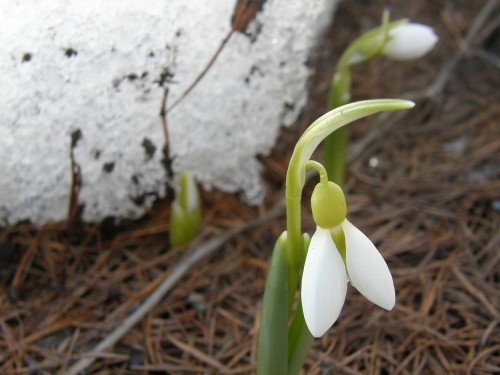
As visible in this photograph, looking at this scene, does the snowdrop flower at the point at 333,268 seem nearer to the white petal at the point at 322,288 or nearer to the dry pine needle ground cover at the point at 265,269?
the white petal at the point at 322,288

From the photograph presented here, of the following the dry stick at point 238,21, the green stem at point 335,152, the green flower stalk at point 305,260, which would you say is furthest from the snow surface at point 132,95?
the green flower stalk at point 305,260

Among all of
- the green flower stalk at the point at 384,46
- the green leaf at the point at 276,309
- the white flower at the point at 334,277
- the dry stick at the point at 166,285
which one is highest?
the green flower stalk at the point at 384,46

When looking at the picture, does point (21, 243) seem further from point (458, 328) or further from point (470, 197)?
point (470, 197)

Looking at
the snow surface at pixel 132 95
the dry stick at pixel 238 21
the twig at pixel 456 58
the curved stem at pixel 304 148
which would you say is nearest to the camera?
the curved stem at pixel 304 148

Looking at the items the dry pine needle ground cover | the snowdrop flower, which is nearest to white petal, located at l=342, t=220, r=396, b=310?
→ the snowdrop flower

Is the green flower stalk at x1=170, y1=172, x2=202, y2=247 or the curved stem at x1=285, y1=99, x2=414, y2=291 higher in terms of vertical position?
the curved stem at x1=285, y1=99, x2=414, y2=291

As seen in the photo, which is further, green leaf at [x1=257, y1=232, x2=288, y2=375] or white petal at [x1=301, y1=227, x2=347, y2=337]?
green leaf at [x1=257, y1=232, x2=288, y2=375]

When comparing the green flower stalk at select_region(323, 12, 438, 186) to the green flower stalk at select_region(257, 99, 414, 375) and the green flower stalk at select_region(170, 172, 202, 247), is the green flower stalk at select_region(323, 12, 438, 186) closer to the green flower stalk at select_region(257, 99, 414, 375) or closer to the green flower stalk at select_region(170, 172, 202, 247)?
the green flower stalk at select_region(170, 172, 202, 247)
